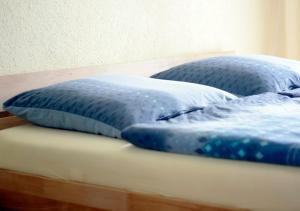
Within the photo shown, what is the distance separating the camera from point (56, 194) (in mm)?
1454

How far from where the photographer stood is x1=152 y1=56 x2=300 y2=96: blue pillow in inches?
81.7

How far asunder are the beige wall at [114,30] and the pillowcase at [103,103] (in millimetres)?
260

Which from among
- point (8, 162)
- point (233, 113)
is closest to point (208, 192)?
point (233, 113)

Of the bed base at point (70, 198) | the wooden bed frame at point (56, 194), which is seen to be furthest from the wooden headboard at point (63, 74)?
the bed base at point (70, 198)

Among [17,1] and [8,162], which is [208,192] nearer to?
[8,162]

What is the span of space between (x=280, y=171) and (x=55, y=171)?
671 mm

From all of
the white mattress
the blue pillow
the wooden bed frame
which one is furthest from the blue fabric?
the blue pillow

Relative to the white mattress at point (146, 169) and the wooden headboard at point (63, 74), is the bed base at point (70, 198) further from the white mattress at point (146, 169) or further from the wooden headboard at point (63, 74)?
the wooden headboard at point (63, 74)

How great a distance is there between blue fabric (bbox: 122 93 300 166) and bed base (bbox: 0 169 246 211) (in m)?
0.13

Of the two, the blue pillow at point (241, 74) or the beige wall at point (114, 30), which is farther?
the blue pillow at point (241, 74)

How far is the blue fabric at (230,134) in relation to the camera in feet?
3.71

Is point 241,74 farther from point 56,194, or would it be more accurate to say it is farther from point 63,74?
Result: point 56,194

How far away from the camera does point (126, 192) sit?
1298mm

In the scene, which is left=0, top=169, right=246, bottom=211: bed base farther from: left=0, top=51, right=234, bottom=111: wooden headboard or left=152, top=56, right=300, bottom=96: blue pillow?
left=152, top=56, right=300, bottom=96: blue pillow
